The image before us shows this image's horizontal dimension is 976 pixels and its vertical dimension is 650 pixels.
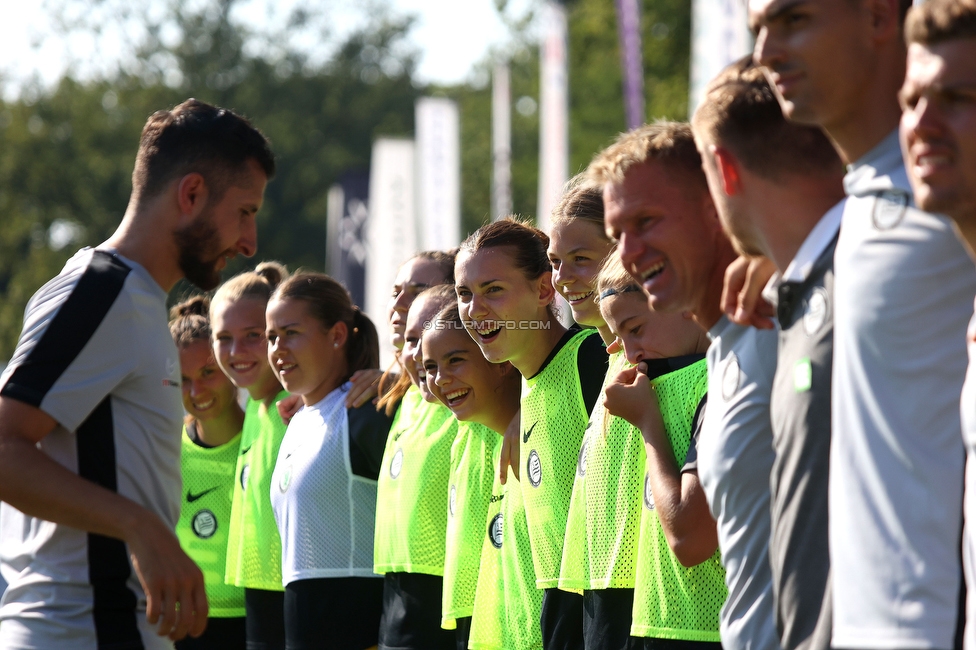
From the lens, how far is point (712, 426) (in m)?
2.80

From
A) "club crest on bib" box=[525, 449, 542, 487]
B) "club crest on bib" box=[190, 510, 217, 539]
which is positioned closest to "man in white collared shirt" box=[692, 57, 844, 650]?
"club crest on bib" box=[525, 449, 542, 487]

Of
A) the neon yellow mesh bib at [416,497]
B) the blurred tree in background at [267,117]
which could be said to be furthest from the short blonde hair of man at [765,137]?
the blurred tree in background at [267,117]

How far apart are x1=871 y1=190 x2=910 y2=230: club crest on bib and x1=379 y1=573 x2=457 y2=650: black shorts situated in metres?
3.41

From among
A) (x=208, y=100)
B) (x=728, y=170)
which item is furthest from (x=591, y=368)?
(x=208, y=100)

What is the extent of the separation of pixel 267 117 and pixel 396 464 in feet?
168

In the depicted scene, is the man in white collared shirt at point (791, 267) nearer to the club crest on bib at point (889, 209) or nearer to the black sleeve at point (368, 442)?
the club crest on bib at point (889, 209)

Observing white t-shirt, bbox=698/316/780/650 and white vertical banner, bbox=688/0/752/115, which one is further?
white vertical banner, bbox=688/0/752/115

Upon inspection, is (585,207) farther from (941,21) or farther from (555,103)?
(555,103)

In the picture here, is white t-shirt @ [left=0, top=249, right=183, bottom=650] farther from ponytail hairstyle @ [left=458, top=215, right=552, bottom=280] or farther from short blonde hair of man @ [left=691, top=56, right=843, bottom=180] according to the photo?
short blonde hair of man @ [left=691, top=56, right=843, bottom=180]

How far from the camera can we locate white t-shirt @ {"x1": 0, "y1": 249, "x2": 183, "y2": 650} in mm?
3383

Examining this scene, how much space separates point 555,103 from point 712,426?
17353 millimetres

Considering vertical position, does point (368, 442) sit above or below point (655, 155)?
below

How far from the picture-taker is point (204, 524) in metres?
6.89

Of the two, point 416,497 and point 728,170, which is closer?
point 728,170
